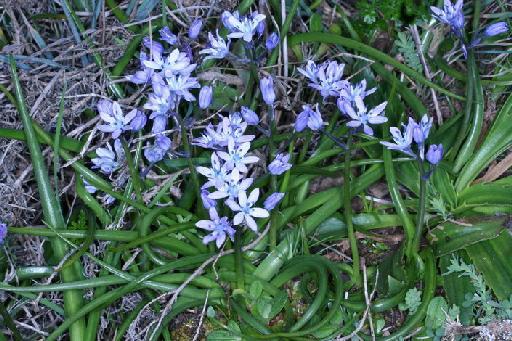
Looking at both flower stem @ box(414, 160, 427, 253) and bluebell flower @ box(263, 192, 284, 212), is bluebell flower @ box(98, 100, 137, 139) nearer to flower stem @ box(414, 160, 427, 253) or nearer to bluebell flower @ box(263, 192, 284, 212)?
bluebell flower @ box(263, 192, 284, 212)

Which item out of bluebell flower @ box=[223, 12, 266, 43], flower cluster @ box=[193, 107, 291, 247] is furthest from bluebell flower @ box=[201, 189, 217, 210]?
bluebell flower @ box=[223, 12, 266, 43]

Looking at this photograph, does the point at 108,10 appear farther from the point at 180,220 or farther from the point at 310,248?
the point at 310,248

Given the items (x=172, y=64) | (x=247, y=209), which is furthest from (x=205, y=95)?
(x=247, y=209)

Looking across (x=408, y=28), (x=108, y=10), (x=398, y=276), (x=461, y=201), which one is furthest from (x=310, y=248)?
(x=108, y=10)

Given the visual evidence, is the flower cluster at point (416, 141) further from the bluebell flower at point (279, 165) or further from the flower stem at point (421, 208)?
the bluebell flower at point (279, 165)

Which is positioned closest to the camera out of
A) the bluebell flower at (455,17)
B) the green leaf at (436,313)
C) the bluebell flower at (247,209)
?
the bluebell flower at (247,209)

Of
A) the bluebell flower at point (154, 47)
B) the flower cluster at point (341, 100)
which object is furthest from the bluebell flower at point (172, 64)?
the flower cluster at point (341, 100)
